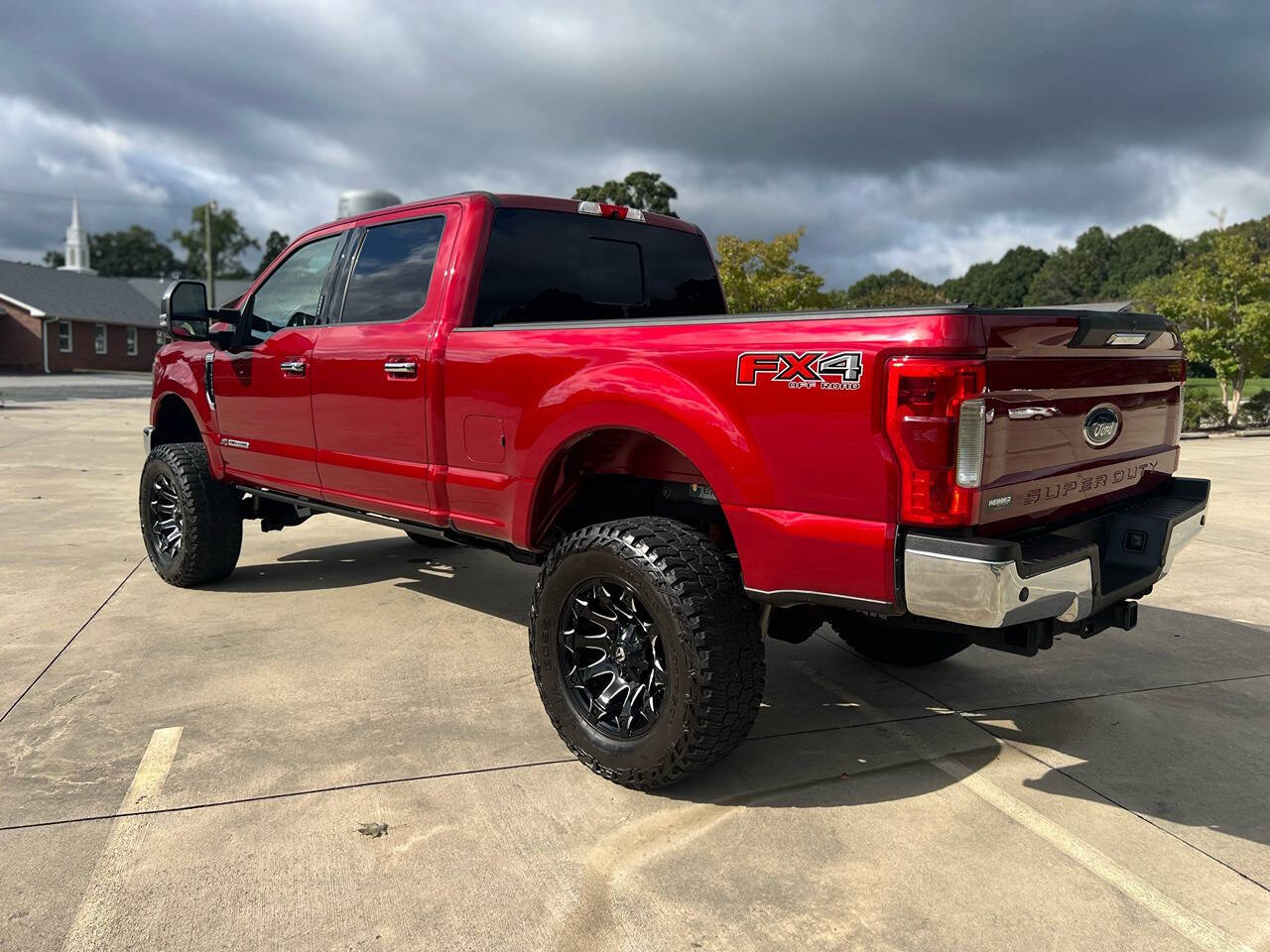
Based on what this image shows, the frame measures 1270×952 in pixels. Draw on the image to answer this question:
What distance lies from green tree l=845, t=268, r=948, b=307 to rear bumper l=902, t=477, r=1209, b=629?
6038 cm

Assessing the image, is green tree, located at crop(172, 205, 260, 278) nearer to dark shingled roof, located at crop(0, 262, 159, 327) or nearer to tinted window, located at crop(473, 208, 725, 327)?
dark shingled roof, located at crop(0, 262, 159, 327)

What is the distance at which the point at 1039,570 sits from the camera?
2619mm

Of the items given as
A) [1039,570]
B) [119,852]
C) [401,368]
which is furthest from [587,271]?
[119,852]

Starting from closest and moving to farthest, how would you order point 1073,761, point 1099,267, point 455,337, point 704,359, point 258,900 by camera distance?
point 258,900
point 704,359
point 1073,761
point 455,337
point 1099,267

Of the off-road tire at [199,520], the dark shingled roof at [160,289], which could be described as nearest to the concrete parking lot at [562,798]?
the off-road tire at [199,520]

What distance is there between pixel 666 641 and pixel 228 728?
71.8 inches

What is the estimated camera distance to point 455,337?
387 centimetres

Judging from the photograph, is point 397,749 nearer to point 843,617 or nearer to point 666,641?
point 666,641

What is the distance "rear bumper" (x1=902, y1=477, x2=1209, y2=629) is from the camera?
2494 mm

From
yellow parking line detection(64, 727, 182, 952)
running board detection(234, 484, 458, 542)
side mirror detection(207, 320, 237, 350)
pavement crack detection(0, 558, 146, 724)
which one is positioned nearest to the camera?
yellow parking line detection(64, 727, 182, 952)

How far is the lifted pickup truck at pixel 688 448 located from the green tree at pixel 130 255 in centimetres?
9395

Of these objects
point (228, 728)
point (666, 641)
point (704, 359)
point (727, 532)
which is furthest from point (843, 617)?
point (228, 728)

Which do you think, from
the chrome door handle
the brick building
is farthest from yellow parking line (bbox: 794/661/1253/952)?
the brick building

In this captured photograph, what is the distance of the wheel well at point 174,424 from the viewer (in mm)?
6176
